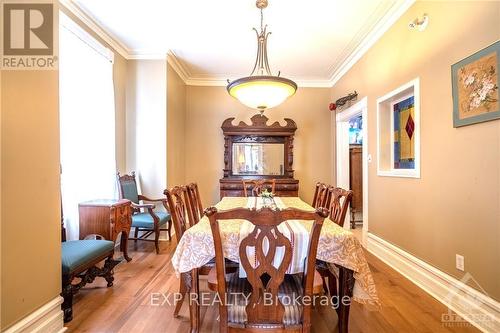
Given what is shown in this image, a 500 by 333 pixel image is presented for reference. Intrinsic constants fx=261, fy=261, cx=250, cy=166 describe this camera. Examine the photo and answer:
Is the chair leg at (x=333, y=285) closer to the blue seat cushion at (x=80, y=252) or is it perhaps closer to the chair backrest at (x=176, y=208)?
the chair backrest at (x=176, y=208)

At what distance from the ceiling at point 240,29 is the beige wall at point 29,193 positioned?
163 cm

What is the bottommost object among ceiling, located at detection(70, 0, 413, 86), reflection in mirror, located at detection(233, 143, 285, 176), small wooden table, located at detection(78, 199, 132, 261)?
small wooden table, located at detection(78, 199, 132, 261)

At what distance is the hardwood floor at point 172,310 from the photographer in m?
1.81

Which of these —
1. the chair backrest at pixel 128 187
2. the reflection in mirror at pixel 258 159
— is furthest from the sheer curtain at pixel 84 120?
the reflection in mirror at pixel 258 159

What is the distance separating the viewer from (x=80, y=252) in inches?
80.0

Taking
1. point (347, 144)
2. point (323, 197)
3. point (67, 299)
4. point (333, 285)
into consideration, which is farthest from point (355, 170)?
point (67, 299)

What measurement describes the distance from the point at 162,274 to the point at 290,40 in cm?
327

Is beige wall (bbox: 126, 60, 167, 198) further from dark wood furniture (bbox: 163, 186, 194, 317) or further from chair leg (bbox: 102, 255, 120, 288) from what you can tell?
dark wood furniture (bbox: 163, 186, 194, 317)

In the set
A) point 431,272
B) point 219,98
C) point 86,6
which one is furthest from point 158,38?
point 431,272

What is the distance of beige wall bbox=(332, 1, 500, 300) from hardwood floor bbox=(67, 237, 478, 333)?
37cm

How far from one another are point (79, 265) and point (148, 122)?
7.94ft

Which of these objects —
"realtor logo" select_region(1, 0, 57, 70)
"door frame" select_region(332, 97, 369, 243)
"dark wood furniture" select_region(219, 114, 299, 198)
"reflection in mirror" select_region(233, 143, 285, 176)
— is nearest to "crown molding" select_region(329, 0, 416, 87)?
"door frame" select_region(332, 97, 369, 243)

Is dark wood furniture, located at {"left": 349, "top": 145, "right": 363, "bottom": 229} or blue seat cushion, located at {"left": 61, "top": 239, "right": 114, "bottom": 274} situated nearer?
blue seat cushion, located at {"left": 61, "top": 239, "right": 114, "bottom": 274}

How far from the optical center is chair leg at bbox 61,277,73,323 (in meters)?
1.85
